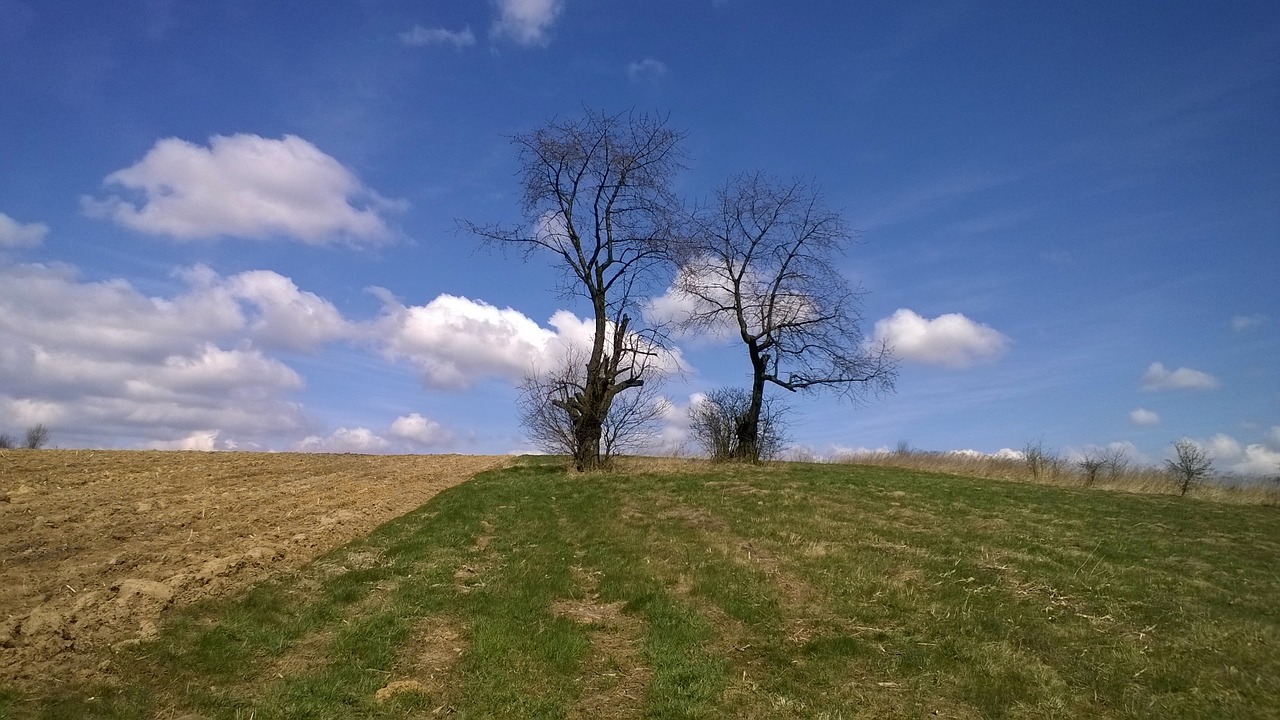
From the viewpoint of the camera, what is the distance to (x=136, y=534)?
10.8 metres

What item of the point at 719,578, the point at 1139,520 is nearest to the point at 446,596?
the point at 719,578

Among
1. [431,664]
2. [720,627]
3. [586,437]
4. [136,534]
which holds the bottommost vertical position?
[431,664]

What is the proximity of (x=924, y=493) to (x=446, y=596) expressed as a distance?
15.2 meters

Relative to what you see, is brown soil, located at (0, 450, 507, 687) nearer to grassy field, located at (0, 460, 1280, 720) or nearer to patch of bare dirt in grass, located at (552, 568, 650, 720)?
grassy field, located at (0, 460, 1280, 720)

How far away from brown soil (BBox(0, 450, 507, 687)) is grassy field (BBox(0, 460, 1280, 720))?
0.50m

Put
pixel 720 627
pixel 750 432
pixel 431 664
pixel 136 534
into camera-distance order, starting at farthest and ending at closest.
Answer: pixel 750 432 → pixel 136 534 → pixel 720 627 → pixel 431 664

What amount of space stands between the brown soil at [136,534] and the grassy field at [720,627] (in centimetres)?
50

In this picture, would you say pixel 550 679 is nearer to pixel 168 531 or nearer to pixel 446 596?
pixel 446 596

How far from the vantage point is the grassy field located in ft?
24.3

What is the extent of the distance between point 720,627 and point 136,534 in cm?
865

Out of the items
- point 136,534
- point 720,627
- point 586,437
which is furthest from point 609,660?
point 586,437

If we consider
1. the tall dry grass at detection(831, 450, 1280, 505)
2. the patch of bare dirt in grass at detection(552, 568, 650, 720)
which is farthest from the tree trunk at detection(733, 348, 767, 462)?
the patch of bare dirt in grass at detection(552, 568, 650, 720)

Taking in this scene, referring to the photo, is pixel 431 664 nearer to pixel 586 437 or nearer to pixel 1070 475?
pixel 586 437

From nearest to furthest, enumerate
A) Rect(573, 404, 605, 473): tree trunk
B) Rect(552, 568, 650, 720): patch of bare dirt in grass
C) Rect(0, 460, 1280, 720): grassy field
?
1. Rect(0, 460, 1280, 720): grassy field
2. Rect(552, 568, 650, 720): patch of bare dirt in grass
3. Rect(573, 404, 605, 473): tree trunk
